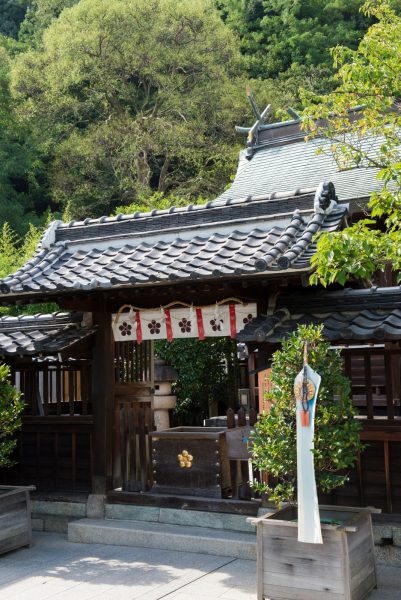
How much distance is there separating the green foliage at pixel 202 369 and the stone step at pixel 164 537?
9080 mm

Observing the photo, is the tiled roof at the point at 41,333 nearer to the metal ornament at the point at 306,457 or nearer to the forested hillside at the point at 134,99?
the metal ornament at the point at 306,457

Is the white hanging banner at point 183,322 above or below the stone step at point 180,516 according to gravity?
above

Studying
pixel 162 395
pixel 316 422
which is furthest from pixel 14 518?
pixel 162 395

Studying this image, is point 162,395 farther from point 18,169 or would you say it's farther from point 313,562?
point 18,169

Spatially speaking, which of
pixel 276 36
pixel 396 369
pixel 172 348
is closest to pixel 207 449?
pixel 396 369

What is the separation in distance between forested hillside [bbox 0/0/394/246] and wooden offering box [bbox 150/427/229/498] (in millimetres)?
24646

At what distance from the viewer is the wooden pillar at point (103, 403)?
31.8ft

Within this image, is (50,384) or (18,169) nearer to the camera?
(50,384)

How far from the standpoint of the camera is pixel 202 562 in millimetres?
7930

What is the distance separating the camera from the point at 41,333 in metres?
10.3

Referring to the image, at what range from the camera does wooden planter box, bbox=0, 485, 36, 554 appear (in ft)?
27.3

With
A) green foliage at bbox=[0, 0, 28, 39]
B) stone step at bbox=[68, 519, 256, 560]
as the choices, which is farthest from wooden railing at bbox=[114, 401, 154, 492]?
green foliage at bbox=[0, 0, 28, 39]

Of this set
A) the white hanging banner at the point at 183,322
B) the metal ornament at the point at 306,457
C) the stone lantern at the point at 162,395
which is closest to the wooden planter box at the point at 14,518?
the white hanging banner at the point at 183,322

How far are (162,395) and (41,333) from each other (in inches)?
273
